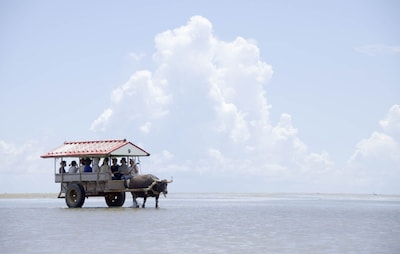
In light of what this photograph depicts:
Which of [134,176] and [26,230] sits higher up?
[134,176]

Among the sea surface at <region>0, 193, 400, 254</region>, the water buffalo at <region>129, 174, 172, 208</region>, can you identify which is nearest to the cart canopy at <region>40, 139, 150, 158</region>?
the water buffalo at <region>129, 174, 172, 208</region>

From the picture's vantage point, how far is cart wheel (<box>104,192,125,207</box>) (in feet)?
113

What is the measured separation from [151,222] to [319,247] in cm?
867

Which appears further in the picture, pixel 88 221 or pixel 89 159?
pixel 89 159

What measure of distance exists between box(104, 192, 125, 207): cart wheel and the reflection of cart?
6cm

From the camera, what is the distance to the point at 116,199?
35.0 metres

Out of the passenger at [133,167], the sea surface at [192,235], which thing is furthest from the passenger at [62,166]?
the sea surface at [192,235]

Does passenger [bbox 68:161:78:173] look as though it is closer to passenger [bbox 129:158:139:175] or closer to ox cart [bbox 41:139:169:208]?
ox cart [bbox 41:139:169:208]

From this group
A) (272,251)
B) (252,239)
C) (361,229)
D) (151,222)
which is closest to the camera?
(272,251)

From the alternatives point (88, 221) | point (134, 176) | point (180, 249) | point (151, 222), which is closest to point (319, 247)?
point (180, 249)

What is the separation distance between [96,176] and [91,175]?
1.08 ft

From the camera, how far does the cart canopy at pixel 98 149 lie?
32031 millimetres

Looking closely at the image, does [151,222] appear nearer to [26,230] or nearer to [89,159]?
[26,230]

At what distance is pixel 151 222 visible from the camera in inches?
922
